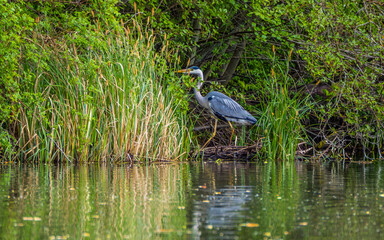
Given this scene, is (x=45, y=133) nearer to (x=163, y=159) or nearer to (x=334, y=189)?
(x=163, y=159)

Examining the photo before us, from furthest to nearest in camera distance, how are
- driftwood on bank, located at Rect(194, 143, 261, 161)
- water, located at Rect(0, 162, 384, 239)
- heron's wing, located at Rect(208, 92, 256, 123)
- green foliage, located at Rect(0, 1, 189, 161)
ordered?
heron's wing, located at Rect(208, 92, 256, 123) < driftwood on bank, located at Rect(194, 143, 261, 161) < green foliage, located at Rect(0, 1, 189, 161) < water, located at Rect(0, 162, 384, 239)

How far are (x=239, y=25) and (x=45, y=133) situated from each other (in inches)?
191

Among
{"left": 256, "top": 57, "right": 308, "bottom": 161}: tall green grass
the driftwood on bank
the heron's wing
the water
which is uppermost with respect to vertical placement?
the heron's wing

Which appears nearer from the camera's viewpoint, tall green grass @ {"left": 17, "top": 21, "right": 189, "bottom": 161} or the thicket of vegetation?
the thicket of vegetation

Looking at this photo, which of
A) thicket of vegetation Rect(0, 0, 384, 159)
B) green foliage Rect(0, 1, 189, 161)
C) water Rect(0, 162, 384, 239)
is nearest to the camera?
water Rect(0, 162, 384, 239)

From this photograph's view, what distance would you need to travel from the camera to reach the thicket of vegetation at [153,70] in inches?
329

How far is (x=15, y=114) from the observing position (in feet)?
27.3

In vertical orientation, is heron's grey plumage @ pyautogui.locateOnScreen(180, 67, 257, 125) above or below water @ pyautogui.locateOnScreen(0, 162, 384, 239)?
above

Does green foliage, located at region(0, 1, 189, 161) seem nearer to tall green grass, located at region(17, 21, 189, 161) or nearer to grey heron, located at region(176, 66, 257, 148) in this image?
tall green grass, located at region(17, 21, 189, 161)

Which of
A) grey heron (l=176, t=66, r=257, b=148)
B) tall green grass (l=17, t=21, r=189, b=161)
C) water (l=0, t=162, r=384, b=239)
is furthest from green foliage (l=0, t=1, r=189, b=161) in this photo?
grey heron (l=176, t=66, r=257, b=148)

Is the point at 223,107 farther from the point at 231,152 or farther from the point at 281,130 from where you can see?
the point at 281,130

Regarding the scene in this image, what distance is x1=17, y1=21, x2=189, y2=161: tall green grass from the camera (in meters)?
8.52

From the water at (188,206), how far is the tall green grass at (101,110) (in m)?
1.35

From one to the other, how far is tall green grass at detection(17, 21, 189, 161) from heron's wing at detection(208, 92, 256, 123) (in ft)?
5.91
